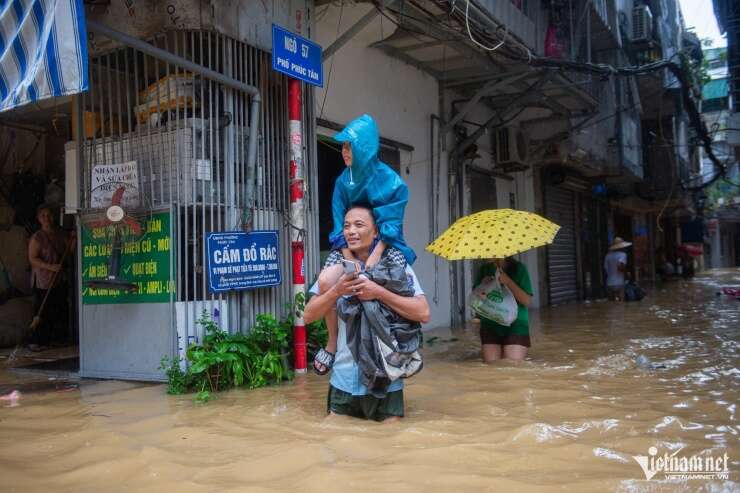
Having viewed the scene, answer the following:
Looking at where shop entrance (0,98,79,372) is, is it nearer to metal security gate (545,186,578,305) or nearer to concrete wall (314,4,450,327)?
concrete wall (314,4,450,327)

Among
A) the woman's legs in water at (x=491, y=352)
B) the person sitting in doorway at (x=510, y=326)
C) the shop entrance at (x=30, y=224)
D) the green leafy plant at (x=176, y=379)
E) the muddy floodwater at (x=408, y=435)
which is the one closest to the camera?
the muddy floodwater at (x=408, y=435)

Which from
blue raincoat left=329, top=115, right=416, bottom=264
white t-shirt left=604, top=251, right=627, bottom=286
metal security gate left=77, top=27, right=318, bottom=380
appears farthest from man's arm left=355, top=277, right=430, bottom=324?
white t-shirt left=604, top=251, right=627, bottom=286

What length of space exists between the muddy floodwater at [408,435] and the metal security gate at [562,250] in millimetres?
8942

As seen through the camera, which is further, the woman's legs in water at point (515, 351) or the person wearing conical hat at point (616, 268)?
the person wearing conical hat at point (616, 268)

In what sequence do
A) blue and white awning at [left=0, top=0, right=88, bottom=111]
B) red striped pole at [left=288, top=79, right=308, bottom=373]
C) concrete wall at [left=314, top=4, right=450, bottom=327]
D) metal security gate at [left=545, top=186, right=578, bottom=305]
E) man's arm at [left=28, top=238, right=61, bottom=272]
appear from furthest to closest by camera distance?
metal security gate at [left=545, top=186, right=578, bottom=305]
concrete wall at [left=314, top=4, right=450, bottom=327]
man's arm at [left=28, top=238, right=61, bottom=272]
red striped pole at [left=288, top=79, right=308, bottom=373]
blue and white awning at [left=0, top=0, right=88, bottom=111]

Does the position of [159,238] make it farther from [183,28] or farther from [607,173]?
[607,173]

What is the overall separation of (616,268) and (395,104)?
8.71m

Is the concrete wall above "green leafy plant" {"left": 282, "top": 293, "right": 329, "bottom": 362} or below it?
above

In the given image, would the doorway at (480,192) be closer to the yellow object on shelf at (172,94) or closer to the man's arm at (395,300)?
the yellow object on shelf at (172,94)

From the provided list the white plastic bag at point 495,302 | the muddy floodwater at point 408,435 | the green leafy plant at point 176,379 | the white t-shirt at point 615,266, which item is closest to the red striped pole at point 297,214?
the muddy floodwater at point 408,435

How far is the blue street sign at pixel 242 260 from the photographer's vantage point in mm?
4904

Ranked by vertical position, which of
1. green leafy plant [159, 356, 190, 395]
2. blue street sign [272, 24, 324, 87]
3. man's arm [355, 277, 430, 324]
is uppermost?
blue street sign [272, 24, 324, 87]

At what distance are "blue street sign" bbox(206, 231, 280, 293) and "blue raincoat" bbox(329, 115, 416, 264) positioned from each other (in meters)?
1.74

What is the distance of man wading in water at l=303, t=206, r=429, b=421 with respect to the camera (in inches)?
127
